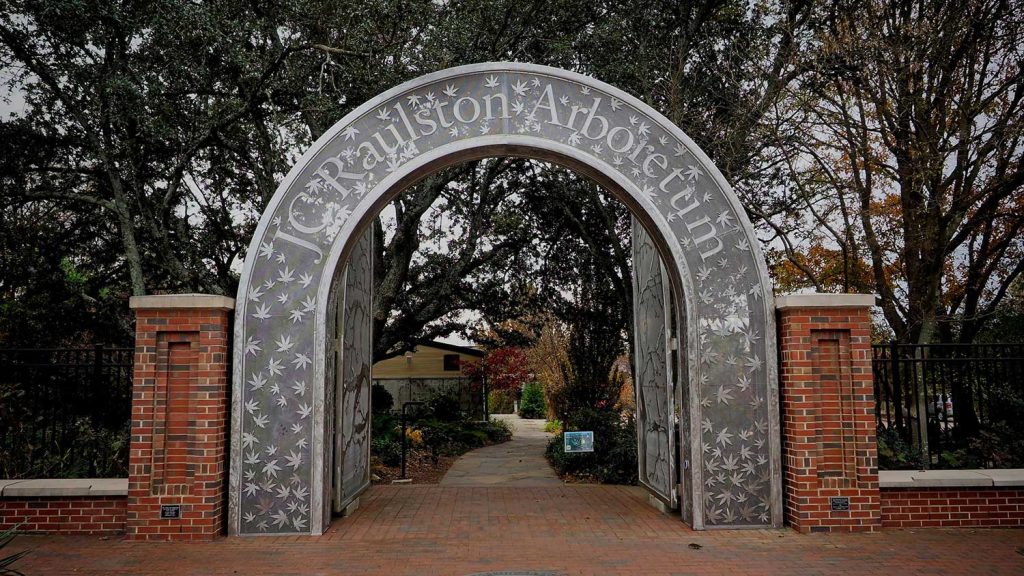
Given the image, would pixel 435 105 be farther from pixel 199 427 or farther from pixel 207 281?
pixel 207 281

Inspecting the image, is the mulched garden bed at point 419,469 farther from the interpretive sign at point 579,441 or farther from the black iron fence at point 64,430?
the black iron fence at point 64,430

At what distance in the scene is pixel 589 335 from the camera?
15.0 meters

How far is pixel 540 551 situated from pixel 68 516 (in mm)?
4704

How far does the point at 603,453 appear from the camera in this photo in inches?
467

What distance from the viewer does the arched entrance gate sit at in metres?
6.79

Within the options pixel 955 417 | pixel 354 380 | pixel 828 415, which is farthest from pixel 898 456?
pixel 354 380

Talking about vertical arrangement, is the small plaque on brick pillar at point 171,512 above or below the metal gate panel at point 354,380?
below

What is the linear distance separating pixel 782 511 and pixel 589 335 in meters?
8.23

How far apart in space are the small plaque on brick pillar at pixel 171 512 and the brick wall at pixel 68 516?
0.56m

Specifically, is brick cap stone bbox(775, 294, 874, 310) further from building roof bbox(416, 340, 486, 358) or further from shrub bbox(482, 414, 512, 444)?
building roof bbox(416, 340, 486, 358)

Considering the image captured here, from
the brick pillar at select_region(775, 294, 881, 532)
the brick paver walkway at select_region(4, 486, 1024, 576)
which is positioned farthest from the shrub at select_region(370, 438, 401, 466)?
the brick pillar at select_region(775, 294, 881, 532)

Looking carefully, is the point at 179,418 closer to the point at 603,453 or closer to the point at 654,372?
the point at 654,372

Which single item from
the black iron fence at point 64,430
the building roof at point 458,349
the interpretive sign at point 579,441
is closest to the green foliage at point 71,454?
the black iron fence at point 64,430

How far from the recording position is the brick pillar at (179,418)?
21.5ft
